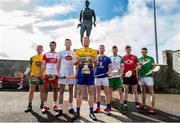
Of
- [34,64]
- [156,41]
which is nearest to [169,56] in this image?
[156,41]

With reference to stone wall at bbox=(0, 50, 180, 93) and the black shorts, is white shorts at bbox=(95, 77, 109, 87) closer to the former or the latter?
the black shorts

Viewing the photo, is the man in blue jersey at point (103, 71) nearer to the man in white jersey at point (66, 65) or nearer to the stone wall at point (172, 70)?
the man in white jersey at point (66, 65)

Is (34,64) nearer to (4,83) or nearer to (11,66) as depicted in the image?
(4,83)

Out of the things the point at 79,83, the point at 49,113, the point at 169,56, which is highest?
the point at 169,56

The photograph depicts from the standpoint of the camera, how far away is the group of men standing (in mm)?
7812

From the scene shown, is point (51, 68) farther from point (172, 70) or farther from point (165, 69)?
point (172, 70)

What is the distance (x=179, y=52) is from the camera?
21484 mm

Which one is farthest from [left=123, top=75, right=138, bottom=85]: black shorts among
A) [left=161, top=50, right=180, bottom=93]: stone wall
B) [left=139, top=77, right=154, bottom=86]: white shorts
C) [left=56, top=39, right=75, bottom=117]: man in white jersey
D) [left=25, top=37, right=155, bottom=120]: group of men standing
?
[left=161, top=50, right=180, bottom=93]: stone wall

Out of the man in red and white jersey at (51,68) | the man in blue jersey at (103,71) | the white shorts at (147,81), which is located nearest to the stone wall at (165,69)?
the white shorts at (147,81)

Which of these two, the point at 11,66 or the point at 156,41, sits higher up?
the point at 156,41

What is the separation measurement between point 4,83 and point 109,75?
1295 centimetres

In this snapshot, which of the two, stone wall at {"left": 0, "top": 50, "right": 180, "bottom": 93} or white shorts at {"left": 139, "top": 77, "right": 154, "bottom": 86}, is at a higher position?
stone wall at {"left": 0, "top": 50, "right": 180, "bottom": 93}

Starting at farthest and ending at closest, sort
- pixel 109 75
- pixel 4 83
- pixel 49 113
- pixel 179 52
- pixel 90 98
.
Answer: pixel 179 52 → pixel 4 83 → pixel 109 75 → pixel 49 113 → pixel 90 98

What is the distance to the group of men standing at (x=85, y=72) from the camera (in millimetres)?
7812
